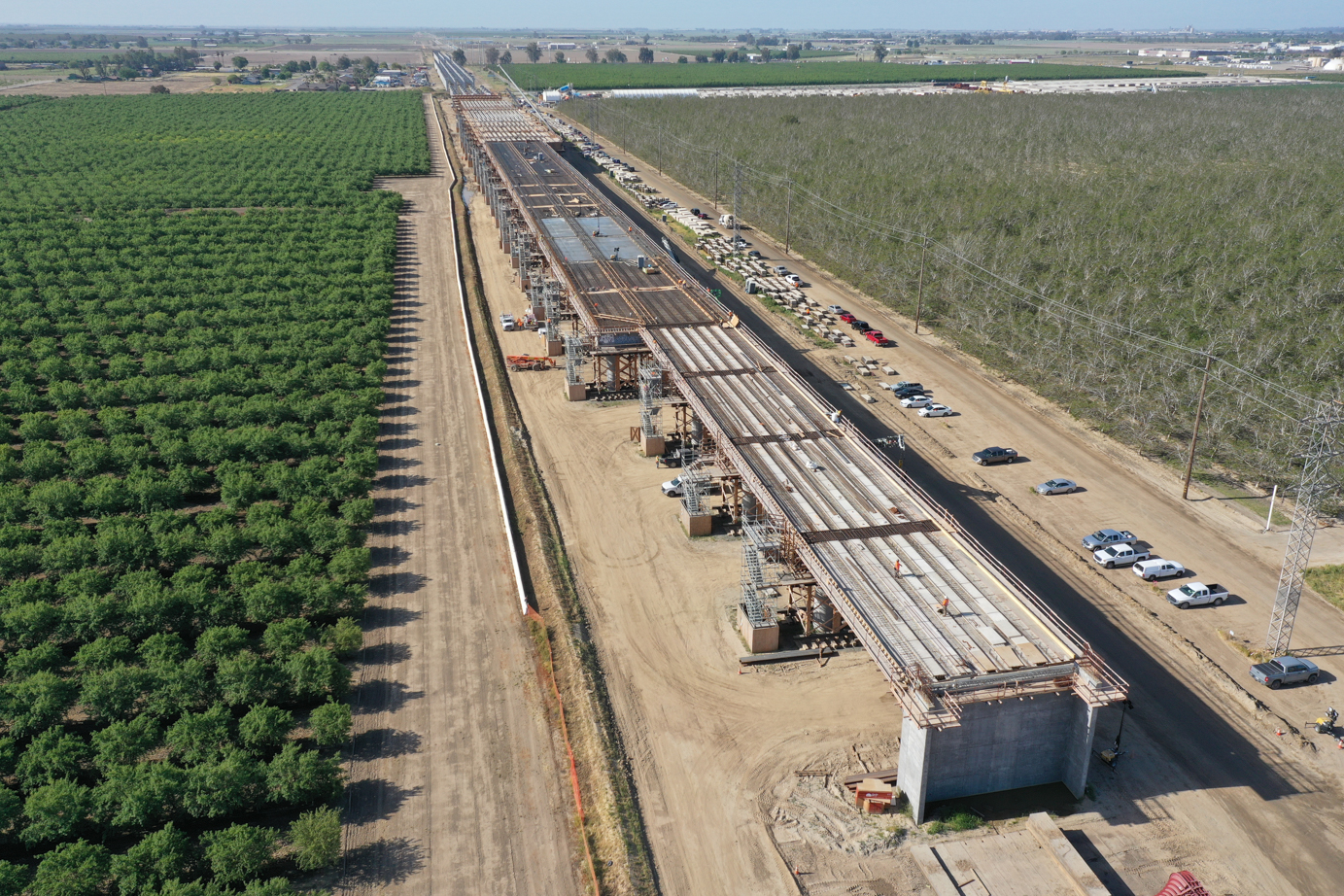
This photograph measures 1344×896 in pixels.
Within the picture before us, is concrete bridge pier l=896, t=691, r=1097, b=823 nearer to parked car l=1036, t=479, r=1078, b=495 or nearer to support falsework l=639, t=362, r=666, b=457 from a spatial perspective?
parked car l=1036, t=479, r=1078, b=495

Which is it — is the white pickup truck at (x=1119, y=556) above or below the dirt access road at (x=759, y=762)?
above

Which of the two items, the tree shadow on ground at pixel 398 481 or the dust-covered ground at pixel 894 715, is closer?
the dust-covered ground at pixel 894 715

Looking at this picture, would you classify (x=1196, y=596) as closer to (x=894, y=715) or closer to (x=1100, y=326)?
(x=894, y=715)

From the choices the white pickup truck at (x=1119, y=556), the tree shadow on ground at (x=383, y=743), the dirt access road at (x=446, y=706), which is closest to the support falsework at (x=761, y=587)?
the dirt access road at (x=446, y=706)

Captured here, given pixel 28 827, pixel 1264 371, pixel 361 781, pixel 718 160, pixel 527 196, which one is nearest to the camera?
pixel 28 827

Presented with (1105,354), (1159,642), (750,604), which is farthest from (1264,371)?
(750,604)

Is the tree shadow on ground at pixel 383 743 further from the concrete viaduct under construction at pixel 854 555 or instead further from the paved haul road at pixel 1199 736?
the paved haul road at pixel 1199 736

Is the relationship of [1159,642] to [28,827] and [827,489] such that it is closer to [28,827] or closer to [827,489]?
[827,489]
